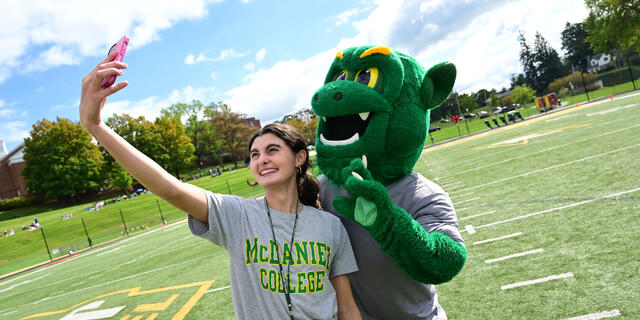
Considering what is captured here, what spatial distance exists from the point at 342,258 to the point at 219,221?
0.65 m

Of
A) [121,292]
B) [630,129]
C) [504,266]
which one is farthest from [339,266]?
[630,129]

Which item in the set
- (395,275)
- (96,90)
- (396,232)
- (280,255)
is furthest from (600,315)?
(96,90)

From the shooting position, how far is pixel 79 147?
40625 millimetres

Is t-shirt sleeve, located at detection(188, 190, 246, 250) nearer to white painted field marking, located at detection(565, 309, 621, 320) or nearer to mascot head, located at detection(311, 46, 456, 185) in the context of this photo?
mascot head, located at detection(311, 46, 456, 185)

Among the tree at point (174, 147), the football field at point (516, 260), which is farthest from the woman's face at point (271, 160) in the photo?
the tree at point (174, 147)

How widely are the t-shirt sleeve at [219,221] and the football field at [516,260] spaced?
2.47 meters

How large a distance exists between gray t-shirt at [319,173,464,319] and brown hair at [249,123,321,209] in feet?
0.50

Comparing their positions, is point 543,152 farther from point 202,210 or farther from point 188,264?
point 202,210

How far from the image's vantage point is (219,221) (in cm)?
174

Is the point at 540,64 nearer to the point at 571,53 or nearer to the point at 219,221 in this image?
the point at 571,53

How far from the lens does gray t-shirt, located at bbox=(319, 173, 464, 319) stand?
5.42 ft

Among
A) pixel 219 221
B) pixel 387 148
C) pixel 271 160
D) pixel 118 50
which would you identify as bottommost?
pixel 219 221

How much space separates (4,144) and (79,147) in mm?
29878

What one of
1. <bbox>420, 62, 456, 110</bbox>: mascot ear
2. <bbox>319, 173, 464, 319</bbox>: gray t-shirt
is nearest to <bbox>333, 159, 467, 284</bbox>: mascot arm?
<bbox>319, 173, 464, 319</bbox>: gray t-shirt
